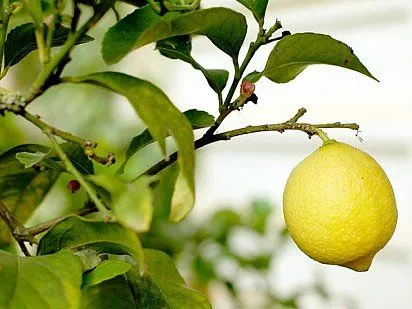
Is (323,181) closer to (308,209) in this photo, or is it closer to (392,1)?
(308,209)

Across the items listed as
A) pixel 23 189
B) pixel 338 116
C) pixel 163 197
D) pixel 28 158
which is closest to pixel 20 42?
pixel 28 158

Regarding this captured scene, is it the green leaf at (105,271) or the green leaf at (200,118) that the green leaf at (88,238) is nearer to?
the green leaf at (105,271)

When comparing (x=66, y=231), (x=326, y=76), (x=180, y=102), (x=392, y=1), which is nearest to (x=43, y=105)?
(x=180, y=102)

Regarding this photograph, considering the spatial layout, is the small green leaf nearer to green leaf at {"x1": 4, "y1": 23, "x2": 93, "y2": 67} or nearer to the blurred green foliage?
green leaf at {"x1": 4, "y1": 23, "x2": 93, "y2": 67}

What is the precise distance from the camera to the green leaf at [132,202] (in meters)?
0.36

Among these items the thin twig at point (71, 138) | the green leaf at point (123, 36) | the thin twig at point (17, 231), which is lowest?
the thin twig at point (17, 231)

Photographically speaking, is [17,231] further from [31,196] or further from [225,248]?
[225,248]

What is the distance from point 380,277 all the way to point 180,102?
981 millimetres

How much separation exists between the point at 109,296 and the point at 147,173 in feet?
0.31

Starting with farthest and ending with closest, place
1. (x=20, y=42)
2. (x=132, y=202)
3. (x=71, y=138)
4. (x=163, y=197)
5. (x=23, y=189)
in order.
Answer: (x=163, y=197)
(x=23, y=189)
(x=20, y=42)
(x=71, y=138)
(x=132, y=202)

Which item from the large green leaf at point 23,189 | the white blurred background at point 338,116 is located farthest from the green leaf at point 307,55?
the white blurred background at point 338,116

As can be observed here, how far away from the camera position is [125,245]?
1.43 feet

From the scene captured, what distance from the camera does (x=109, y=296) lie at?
52 cm

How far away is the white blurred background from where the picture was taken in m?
2.23
